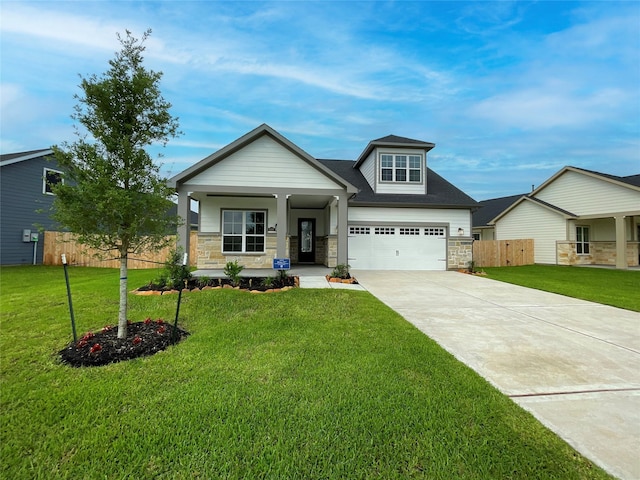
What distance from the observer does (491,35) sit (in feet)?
38.0

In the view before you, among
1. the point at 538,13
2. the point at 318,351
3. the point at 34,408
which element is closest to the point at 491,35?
the point at 538,13

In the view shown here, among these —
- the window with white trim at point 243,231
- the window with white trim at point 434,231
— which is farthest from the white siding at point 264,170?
the window with white trim at point 434,231

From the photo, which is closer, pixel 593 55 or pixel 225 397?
pixel 225 397

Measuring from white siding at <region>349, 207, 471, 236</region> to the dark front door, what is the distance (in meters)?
2.33

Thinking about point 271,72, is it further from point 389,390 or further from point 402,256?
point 389,390

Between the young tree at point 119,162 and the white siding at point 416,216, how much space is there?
33.2ft

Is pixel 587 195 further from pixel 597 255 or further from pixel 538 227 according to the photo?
pixel 597 255

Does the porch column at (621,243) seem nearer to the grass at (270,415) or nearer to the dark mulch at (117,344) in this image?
the grass at (270,415)

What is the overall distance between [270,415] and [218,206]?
1093 cm

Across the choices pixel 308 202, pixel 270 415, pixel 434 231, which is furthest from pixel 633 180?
pixel 270 415

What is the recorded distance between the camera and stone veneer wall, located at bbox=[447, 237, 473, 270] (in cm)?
1434

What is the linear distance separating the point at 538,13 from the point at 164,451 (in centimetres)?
1448

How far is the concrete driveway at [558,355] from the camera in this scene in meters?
2.45

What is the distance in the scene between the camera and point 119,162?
4363mm
